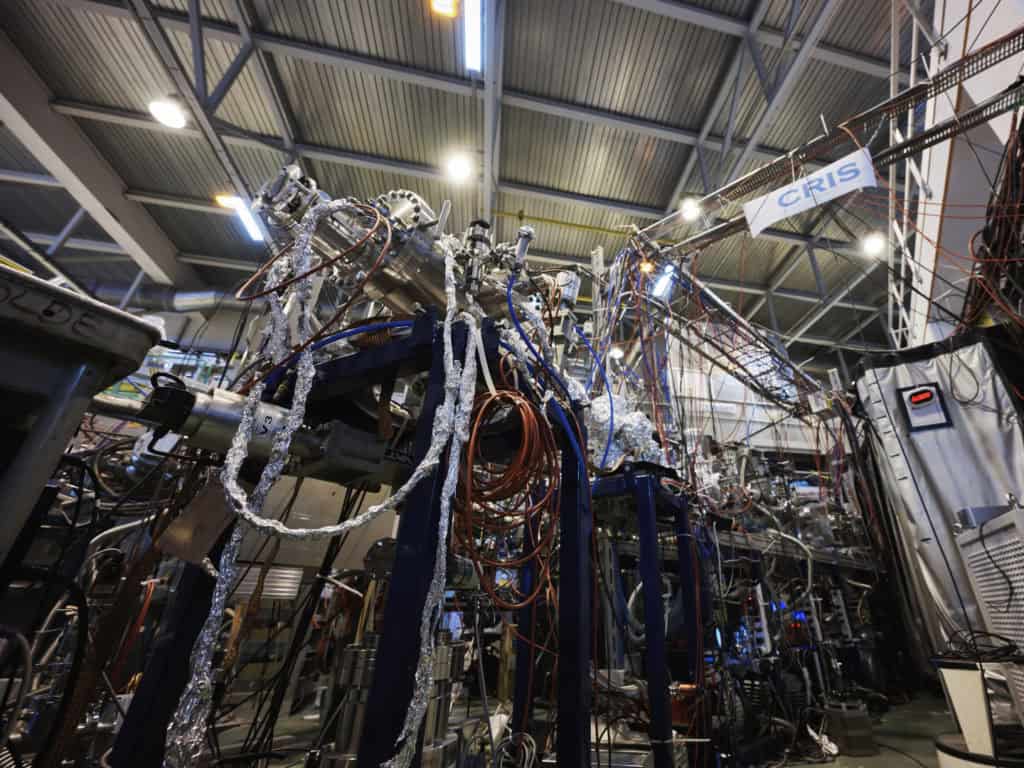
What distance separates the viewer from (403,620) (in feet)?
2.93

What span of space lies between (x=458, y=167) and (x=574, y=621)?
13.3 ft

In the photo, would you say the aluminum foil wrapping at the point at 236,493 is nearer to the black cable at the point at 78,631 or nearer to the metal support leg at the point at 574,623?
the black cable at the point at 78,631

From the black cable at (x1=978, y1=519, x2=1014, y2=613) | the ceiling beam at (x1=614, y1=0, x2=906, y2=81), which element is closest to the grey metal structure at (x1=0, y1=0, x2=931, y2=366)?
the ceiling beam at (x1=614, y1=0, x2=906, y2=81)

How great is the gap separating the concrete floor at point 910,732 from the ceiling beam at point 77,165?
7.52 m

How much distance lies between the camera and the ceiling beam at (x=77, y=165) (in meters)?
3.63

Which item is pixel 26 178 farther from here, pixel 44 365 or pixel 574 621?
pixel 574 621

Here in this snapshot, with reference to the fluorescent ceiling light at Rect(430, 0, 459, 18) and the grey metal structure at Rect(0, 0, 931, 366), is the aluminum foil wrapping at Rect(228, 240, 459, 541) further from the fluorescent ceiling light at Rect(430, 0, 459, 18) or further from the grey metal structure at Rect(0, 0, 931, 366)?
the grey metal structure at Rect(0, 0, 931, 366)

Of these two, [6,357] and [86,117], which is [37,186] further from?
[6,357]

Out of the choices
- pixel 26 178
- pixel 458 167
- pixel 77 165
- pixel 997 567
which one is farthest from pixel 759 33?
pixel 26 178

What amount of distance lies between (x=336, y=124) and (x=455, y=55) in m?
1.40

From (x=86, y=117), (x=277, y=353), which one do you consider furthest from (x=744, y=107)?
(x=86, y=117)

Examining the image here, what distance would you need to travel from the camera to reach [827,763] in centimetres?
215

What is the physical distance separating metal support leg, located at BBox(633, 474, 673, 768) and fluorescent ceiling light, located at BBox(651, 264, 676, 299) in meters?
1.75

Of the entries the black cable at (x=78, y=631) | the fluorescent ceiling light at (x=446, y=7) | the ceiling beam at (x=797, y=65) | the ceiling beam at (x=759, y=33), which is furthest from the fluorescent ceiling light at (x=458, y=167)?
the black cable at (x=78, y=631)
